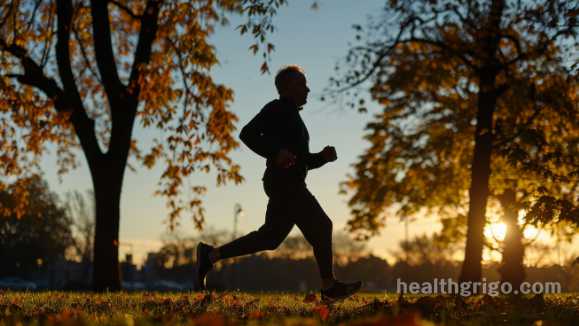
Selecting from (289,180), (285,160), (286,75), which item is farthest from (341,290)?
(286,75)

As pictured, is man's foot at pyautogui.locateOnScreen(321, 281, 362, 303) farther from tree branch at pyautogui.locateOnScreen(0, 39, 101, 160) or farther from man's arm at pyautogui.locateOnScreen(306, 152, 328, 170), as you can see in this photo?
tree branch at pyautogui.locateOnScreen(0, 39, 101, 160)

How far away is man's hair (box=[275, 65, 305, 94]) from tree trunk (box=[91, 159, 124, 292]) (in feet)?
25.7

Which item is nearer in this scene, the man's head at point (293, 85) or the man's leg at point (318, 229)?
the man's leg at point (318, 229)

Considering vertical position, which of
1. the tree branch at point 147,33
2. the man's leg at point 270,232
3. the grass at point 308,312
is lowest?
the grass at point 308,312

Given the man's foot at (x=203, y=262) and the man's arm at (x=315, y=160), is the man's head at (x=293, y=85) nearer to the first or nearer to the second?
the man's arm at (x=315, y=160)

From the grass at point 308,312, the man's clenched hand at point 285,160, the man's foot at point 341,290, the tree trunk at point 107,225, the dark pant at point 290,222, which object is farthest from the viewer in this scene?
the tree trunk at point 107,225

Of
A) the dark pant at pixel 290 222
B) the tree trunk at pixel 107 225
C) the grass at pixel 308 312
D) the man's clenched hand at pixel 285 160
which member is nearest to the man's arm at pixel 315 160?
the dark pant at pixel 290 222

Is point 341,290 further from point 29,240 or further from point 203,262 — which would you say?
point 29,240

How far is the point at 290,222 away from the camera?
5.83 meters

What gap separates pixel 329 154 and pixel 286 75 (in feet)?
2.65

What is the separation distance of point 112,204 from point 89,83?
607 cm

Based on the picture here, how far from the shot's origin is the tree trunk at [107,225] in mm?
12914

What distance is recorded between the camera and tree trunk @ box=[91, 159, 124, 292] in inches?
508

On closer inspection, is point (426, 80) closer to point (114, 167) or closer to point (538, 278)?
point (114, 167)
